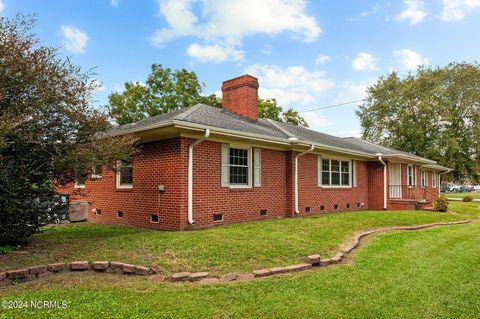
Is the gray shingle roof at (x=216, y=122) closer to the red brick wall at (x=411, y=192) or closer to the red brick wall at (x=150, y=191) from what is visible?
the red brick wall at (x=150, y=191)

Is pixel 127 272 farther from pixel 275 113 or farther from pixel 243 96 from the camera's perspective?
pixel 275 113

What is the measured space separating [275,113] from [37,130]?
28487 mm

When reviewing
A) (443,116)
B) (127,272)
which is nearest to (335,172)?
(127,272)

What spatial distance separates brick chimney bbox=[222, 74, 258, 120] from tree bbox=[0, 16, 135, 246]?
7.44 meters

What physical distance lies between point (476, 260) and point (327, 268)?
10.5 feet

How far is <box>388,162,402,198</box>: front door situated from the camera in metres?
18.2

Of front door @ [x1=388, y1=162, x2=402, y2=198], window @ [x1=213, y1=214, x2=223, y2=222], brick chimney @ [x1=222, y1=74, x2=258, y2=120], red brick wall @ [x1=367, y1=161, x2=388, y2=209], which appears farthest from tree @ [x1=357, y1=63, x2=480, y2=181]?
window @ [x1=213, y1=214, x2=223, y2=222]

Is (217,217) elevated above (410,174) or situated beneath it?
situated beneath

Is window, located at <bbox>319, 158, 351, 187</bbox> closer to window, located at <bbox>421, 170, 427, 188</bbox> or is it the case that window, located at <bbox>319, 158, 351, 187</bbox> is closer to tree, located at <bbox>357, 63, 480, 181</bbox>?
window, located at <bbox>421, 170, 427, 188</bbox>

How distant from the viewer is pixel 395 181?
1908cm

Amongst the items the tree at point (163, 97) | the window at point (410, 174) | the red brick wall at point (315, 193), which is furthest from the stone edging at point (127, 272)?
the tree at point (163, 97)

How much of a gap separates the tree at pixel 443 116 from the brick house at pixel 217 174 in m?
20.7

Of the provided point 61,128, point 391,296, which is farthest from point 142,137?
point 391,296

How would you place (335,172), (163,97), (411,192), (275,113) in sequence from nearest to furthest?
(335,172)
(411,192)
(163,97)
(275,113)
